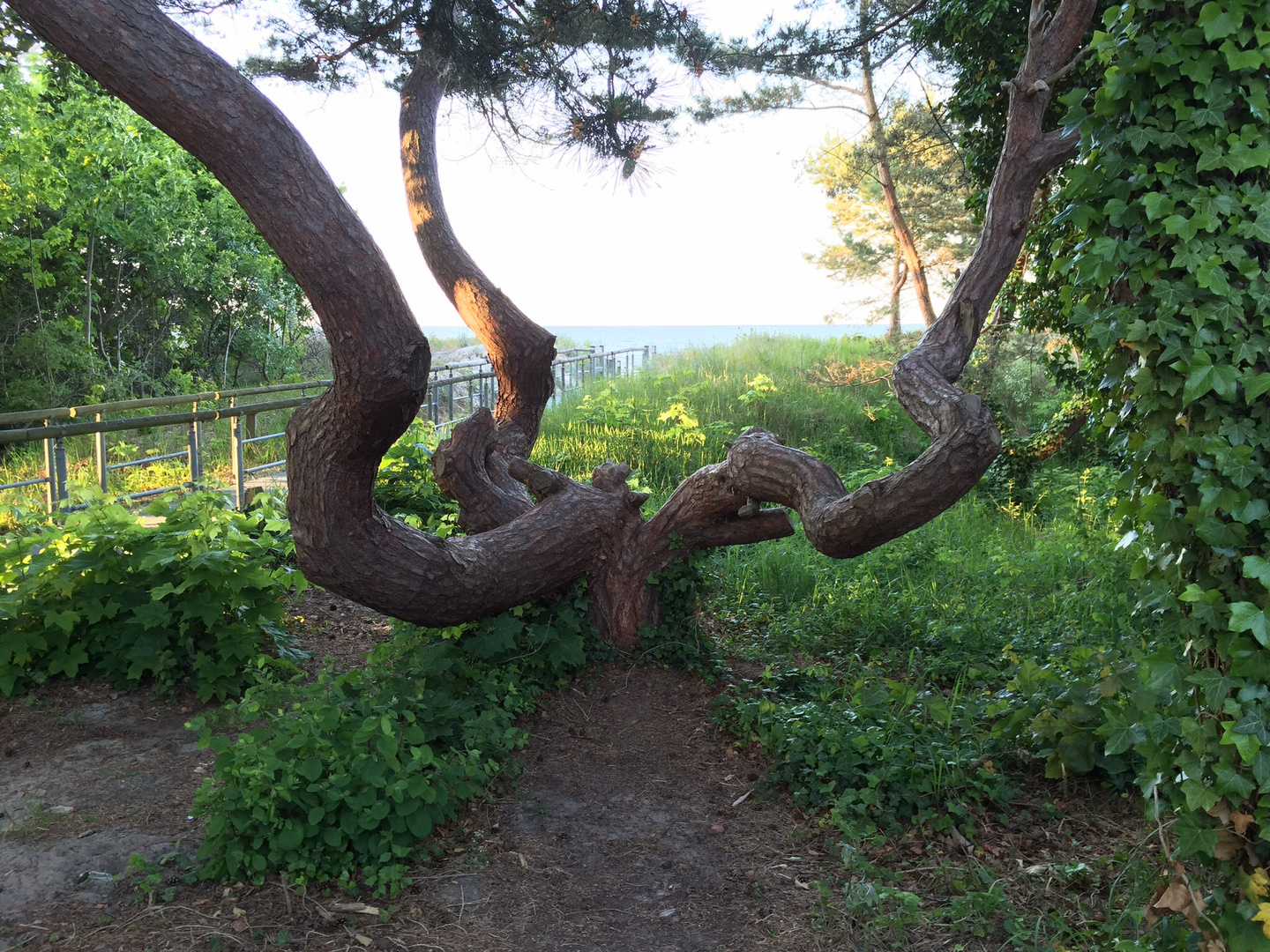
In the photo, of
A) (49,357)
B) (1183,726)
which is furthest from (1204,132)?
(49,357)

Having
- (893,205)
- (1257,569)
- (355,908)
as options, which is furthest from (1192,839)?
(893,205)

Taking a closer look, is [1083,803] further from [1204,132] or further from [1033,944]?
[1204,132]

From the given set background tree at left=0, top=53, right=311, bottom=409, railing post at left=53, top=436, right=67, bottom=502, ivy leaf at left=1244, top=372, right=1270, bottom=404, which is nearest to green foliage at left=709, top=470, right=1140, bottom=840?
ivy leaf at left=1244, top=372, right=1270, bottom=404

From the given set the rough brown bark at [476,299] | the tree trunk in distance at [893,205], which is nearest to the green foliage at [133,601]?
the rough brown bark at [476,299]

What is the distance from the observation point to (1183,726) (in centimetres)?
226

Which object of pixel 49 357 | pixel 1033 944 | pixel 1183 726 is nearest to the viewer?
pixel 1183 726

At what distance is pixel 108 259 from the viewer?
15977 millimetres

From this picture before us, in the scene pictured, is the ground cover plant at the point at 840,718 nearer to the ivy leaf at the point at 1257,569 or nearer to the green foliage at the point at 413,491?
the green foliage at the point at 413,491

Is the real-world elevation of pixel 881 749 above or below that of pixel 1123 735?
below

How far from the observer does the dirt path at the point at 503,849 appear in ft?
9.50

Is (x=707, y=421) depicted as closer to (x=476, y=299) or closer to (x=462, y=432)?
(x=476, y=299)

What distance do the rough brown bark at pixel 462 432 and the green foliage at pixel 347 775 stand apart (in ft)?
1.79

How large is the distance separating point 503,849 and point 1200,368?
2.78 metres

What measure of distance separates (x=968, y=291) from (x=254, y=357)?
17.5 m
